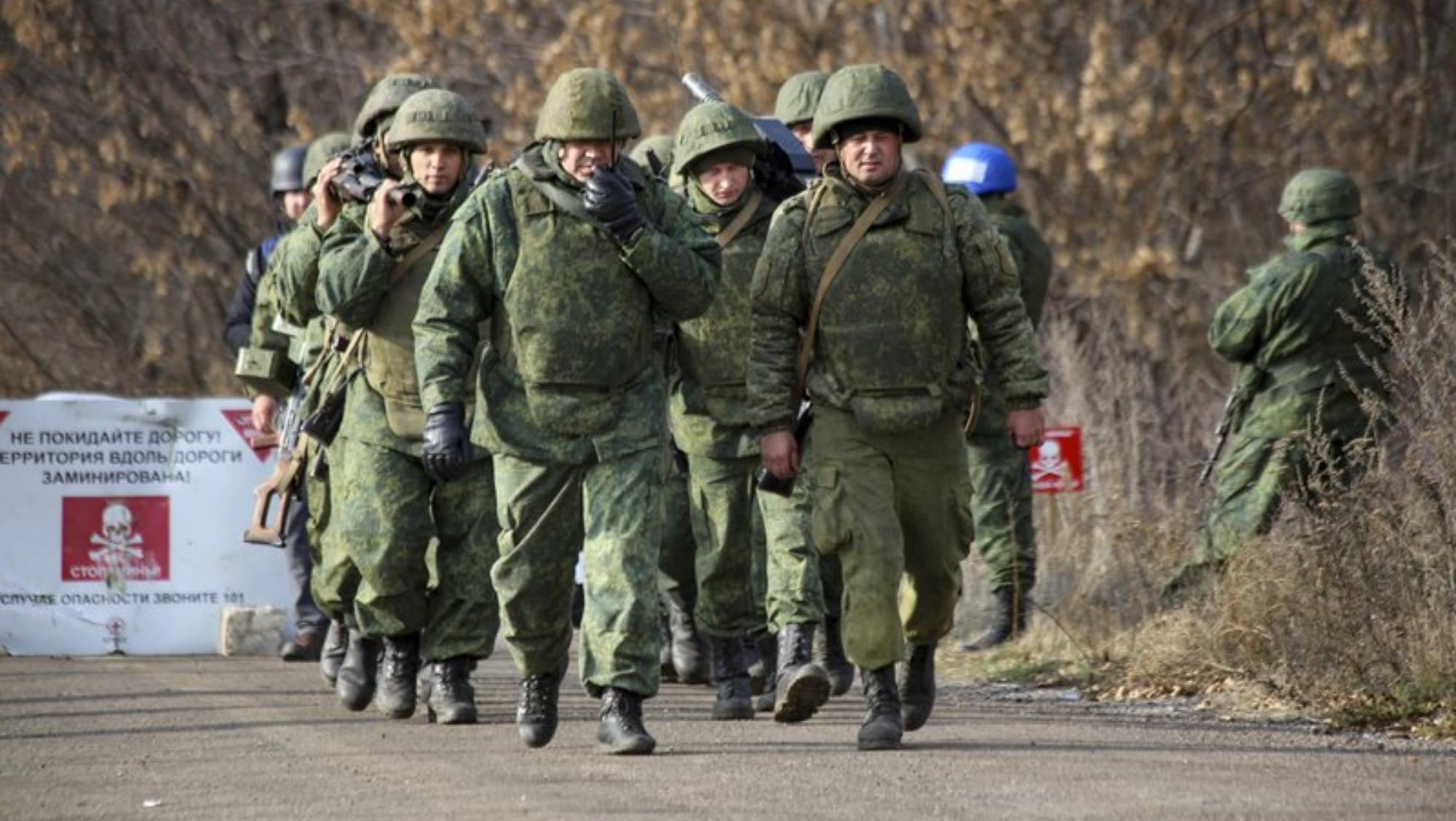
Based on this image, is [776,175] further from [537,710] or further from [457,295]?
[537,710]

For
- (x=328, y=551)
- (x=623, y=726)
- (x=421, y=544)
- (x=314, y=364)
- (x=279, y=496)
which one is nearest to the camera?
(x=623, y=726)

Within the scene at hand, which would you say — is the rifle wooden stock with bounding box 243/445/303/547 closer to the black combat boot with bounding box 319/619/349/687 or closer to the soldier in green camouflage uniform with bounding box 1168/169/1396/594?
the black combat boot with bounding box 319/619/349/687

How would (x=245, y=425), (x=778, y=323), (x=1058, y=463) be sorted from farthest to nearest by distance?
(x=1058, y=463)
(x=245, y=425)
(x=778, y=323)

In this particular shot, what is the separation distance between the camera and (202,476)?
48.4ft

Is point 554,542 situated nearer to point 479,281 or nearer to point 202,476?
point 479,281

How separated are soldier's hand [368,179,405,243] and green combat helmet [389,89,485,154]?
0.18 m

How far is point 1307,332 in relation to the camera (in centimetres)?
1273

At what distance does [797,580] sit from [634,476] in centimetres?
122

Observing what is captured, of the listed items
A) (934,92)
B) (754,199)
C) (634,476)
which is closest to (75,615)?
(754,199)

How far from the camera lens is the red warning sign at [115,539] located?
14.5m

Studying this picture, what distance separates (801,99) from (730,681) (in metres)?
2.47

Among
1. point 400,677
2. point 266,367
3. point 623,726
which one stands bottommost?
point 623,726

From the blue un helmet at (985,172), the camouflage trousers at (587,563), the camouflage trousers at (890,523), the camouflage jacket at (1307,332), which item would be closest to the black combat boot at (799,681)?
the camouflage trousers at (890,523)

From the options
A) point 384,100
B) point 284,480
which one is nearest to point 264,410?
point 284,480
